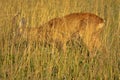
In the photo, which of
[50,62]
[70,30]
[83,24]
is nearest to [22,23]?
[70,30]

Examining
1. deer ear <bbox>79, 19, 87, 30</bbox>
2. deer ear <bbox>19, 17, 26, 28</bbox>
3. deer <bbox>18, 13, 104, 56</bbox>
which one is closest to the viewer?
deer <bbox>18, 13, 104, 56</bbox>

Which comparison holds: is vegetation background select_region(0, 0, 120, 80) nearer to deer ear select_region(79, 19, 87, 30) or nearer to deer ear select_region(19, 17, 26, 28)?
deer ear select_region(19, 17, 26, 28)

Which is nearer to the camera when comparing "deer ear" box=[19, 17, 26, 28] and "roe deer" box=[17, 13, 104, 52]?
"roe deer" box=[17, 13, 104, 52]

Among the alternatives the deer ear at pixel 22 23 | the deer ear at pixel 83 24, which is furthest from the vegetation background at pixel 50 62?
the deer ear at pixel 83 24

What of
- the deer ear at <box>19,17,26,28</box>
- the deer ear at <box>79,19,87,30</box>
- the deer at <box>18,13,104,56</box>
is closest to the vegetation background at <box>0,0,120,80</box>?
the deer ear at <box>19,17,26,28</box>

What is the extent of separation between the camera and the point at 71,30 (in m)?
5.46

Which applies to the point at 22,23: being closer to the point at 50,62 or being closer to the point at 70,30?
the point at 70,30

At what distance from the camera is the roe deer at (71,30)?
15.8 feet

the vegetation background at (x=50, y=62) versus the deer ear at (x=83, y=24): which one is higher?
the deer ear at (x=83, y=24)

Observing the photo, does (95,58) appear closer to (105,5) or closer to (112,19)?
(112,19)

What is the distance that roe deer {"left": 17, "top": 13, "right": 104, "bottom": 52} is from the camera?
482cm

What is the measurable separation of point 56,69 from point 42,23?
2.18 metres

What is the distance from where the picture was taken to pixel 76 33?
5.48 m

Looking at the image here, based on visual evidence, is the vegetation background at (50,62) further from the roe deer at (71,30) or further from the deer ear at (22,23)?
the roe deer at (71,30)
